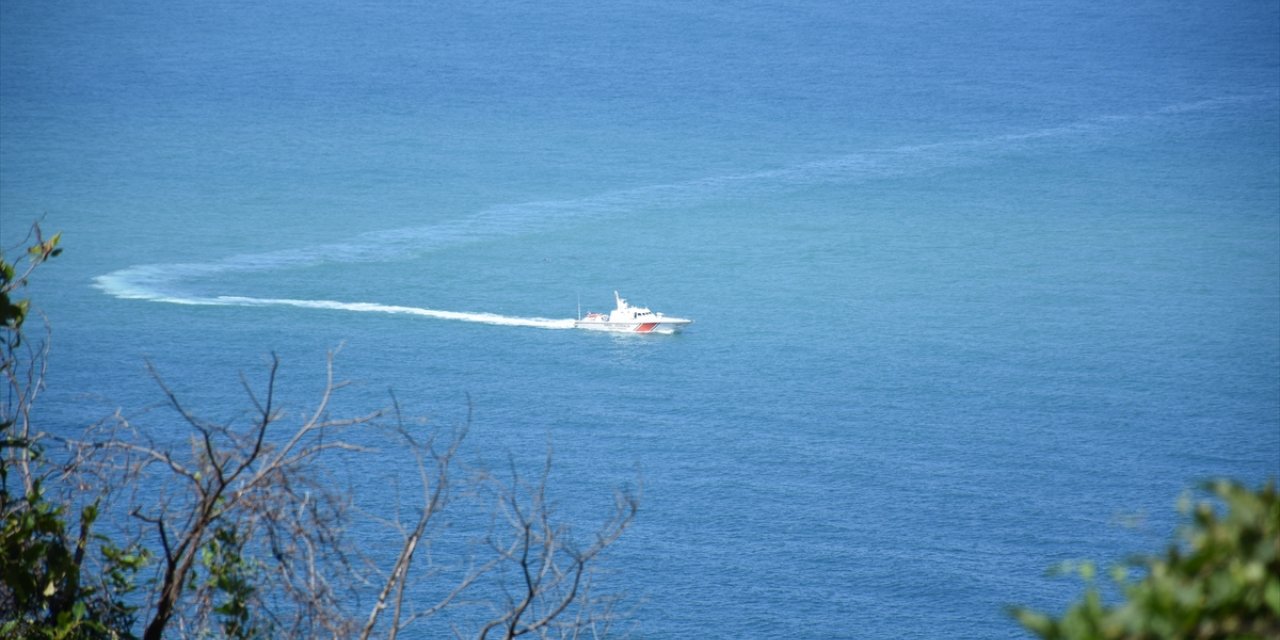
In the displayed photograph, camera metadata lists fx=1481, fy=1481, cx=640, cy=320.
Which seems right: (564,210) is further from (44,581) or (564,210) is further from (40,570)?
(44,581)

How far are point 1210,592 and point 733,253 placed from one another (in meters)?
73.8

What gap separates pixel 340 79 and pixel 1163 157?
196 ft

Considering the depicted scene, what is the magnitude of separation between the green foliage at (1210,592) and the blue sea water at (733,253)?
19278mm

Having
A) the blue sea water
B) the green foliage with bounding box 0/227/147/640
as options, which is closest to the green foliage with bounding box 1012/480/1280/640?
the green foliage with bounding box 0/227/147/640

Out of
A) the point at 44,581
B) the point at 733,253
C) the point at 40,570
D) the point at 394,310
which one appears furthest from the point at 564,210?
the point at 44,581

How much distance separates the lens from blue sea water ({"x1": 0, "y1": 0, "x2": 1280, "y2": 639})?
157ft

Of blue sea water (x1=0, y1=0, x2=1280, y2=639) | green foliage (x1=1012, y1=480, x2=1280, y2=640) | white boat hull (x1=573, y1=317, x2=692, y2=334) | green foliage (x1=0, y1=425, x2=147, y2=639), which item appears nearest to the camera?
green foliage (x1=1012, y1=480, x2=1280, y2=640)

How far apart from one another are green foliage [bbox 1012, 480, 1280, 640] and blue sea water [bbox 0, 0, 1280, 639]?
19278 mm

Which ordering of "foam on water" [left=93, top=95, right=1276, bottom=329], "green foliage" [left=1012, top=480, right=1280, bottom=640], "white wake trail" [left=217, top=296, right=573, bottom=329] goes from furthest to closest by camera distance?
"foam on water" [left=93, top=95, right=1276, bottom=329], "white wake trail" [left=217, top=296, right=573, bottom=329], "green foliage" [left=1012, top=480, right=1280, bottom=640]

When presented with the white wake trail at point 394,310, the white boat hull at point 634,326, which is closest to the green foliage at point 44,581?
the white boat hull at point 634,326

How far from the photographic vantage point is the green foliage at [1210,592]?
3.72m

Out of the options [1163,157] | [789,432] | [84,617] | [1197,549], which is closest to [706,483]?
[789,432]

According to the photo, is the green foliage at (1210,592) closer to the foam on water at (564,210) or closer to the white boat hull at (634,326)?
the white boat hull at (634,326)

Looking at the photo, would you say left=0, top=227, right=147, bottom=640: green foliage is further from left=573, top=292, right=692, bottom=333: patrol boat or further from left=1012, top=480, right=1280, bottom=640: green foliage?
left=573, top=292, right=692, bottom=333: patrol boat
